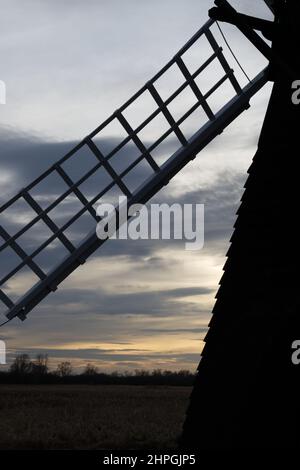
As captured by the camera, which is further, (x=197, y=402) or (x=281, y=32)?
(x=197, y=402)

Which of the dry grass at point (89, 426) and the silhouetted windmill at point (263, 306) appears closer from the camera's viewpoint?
the silhouetted windmill at point (263, 306)

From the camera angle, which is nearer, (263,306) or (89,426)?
(263,306)

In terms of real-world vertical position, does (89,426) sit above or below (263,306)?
below

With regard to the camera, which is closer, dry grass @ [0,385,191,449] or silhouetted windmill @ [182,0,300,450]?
silhouetted windmill @ [182,0,300,450]

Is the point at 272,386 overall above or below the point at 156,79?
below

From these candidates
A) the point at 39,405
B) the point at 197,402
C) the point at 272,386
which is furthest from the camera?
the point at 39,405

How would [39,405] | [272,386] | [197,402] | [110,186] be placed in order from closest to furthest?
[272,386] → [197,402] → [110,186] → [39,405]

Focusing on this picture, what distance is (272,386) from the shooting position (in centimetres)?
899
